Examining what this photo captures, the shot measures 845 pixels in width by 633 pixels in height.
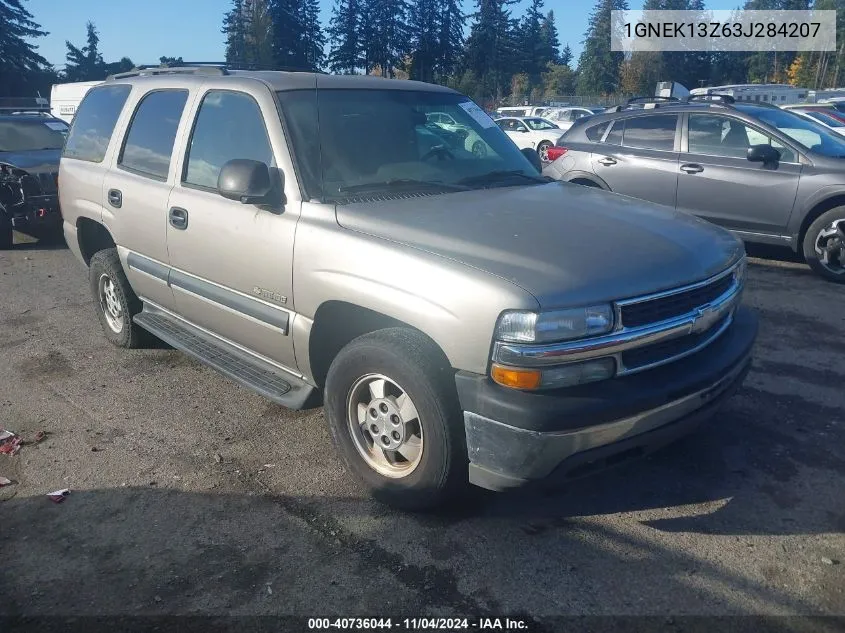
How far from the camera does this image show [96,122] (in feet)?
18.1

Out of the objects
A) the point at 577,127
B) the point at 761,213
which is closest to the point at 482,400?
the point at 761,213

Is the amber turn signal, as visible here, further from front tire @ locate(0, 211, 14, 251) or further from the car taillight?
front tire @ locate(0, 211, 14, 251)

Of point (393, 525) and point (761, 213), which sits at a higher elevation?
point (761, 213)

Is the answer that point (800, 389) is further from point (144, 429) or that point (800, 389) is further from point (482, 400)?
point (144, 429)

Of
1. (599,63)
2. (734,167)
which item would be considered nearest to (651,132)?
(734,167)

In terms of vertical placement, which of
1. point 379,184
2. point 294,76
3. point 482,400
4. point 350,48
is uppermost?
point 350,48

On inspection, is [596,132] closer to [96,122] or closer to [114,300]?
[96,122]

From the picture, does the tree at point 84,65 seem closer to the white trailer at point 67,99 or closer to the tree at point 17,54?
the tree at point 17,54

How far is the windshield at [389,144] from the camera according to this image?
147 inches

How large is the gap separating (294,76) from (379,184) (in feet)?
3.09

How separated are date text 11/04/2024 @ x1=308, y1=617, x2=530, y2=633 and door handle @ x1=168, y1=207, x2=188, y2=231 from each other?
2503 mm

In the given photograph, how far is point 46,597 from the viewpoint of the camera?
2826mm

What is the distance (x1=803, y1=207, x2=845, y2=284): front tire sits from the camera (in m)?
7.11

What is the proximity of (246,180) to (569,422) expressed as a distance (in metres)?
1.92
